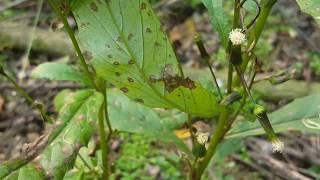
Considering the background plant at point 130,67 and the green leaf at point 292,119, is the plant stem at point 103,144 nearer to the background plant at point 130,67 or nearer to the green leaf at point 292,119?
the background plant at point 130,67

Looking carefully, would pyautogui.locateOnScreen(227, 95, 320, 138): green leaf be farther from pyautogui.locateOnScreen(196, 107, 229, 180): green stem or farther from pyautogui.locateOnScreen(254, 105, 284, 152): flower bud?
pyautogui.locateOnScreen(254, 105, 284, 152): flower bud

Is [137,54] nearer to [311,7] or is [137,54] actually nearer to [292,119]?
[311,7]

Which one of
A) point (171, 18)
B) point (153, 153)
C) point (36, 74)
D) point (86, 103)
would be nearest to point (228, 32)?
point (86, 103)

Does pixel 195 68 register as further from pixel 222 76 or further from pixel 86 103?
pixel 86 103

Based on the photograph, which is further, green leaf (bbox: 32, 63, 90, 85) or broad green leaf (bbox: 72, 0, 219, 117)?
green leaf (bbox: 32, 63, 90, 85)

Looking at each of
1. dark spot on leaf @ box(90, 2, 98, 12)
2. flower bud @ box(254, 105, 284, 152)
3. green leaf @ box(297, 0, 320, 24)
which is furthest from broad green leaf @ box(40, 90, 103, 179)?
green leaf @ box(297, 0, 320, 24)

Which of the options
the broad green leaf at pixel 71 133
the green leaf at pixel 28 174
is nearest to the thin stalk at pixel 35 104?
the broad green leaf at pixel 71 133
